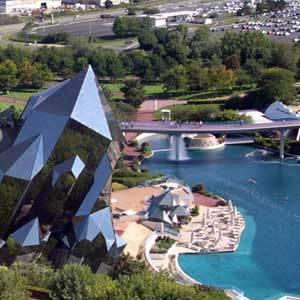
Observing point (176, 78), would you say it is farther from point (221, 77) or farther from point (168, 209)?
point (168, 209)

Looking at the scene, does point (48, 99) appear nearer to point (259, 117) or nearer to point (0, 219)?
point (0, 219)

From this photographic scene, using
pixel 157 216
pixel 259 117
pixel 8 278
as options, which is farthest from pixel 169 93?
pixel 8 278

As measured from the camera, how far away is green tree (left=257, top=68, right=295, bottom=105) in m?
47.2

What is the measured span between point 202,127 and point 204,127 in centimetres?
10

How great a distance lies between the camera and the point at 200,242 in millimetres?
28109

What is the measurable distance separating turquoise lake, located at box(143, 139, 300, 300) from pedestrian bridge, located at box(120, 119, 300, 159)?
4.17ft

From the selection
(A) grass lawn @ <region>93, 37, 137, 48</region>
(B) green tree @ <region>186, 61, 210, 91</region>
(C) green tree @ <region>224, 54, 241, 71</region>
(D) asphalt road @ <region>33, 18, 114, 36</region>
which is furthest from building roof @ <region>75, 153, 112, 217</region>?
(D) asphalt road @ <region>33, 18, 114, 36</region>

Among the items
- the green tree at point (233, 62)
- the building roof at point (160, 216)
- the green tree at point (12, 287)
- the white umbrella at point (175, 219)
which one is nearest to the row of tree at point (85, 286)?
the green tree at point (12, 287)

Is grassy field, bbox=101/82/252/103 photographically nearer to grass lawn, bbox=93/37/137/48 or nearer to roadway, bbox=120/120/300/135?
roadway, bbox=120/120/300/135

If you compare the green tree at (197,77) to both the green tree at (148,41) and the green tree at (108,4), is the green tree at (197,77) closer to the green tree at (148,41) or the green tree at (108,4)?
the green tree at (148,41)

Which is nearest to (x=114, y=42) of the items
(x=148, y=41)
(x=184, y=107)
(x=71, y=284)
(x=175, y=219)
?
(x=148, y=41)

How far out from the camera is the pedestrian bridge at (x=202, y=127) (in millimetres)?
40438

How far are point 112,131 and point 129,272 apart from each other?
4180mm

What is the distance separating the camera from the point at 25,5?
100938 millimetres
